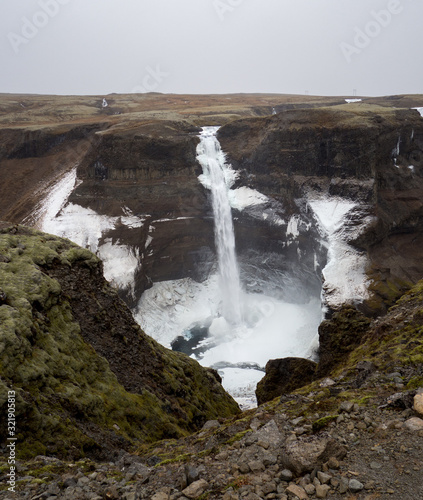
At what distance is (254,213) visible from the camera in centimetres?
4400

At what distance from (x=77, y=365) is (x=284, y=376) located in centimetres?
1036

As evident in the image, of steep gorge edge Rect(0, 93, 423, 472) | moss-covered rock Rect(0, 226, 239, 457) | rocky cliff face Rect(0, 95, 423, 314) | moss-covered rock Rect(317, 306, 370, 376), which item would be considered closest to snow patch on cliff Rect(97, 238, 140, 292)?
rocky cliff face Rect(0, 95, 423, 314)

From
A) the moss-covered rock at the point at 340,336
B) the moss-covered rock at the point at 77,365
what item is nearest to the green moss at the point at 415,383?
the moss-covered rock at the point at 340,336

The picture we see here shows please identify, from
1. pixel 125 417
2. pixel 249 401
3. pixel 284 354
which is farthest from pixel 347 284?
pixel 125 417

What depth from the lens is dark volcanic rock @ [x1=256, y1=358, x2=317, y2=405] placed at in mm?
18500

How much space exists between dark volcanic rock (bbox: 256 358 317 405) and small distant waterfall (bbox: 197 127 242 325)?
77.3 feet

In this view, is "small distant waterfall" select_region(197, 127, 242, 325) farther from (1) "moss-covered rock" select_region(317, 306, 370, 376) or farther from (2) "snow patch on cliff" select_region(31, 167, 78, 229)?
(1) "moss-covered rock" select_region(317, 306, 370, 376)

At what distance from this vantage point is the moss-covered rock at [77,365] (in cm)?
1084

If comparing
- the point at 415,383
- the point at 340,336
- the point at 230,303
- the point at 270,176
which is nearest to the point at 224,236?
the point at 230,303

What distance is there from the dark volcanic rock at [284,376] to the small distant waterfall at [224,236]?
2355 centimetres

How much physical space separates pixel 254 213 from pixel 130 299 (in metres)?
16.6

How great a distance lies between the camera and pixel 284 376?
19.3 m

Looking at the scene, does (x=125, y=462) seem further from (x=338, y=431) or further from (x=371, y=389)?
(x=371, y=389)

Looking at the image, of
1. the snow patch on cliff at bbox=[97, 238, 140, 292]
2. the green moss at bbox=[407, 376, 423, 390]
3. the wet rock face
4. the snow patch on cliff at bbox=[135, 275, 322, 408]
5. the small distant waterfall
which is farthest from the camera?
the small distant waterfall
